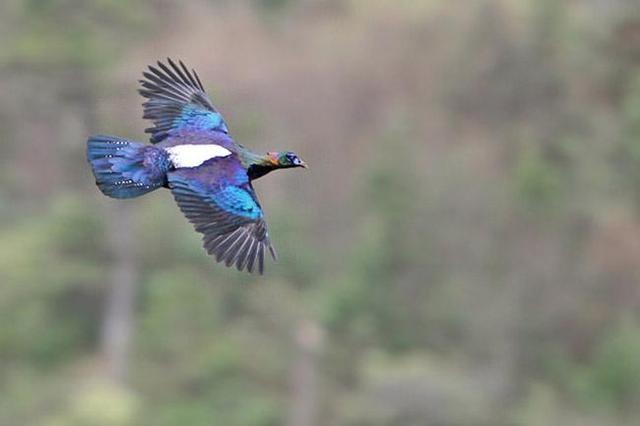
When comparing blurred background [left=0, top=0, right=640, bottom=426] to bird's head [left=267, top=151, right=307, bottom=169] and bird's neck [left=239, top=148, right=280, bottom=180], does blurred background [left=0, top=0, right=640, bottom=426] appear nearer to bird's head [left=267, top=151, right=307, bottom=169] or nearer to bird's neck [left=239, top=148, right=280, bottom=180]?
bird's head [left=267, top=151, right=307, bottom=169]

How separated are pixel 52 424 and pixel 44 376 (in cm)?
264

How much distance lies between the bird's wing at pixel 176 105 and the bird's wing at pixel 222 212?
74 cm

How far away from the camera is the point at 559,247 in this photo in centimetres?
2822

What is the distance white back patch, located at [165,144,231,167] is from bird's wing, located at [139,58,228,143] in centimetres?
42

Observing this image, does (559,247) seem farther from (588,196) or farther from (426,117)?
(426,117)

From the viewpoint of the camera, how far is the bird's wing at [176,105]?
10656mm

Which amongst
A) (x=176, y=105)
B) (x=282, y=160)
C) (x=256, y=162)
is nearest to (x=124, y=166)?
(x=256, y=162)

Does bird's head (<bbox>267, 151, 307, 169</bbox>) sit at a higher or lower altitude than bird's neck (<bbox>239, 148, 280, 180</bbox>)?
higher

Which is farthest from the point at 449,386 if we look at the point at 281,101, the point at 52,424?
the point at 281,101

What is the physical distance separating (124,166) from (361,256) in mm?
18134

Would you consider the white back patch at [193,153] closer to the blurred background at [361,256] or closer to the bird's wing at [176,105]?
the bird's wing at [176,105]

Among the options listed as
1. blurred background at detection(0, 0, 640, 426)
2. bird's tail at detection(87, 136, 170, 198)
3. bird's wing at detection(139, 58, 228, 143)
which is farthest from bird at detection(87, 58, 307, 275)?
blurred background at detection(0, 0, 640, 426)

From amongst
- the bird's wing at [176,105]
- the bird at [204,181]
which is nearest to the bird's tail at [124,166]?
the bird at [204,181]

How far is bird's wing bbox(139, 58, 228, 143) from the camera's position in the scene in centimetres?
1066
